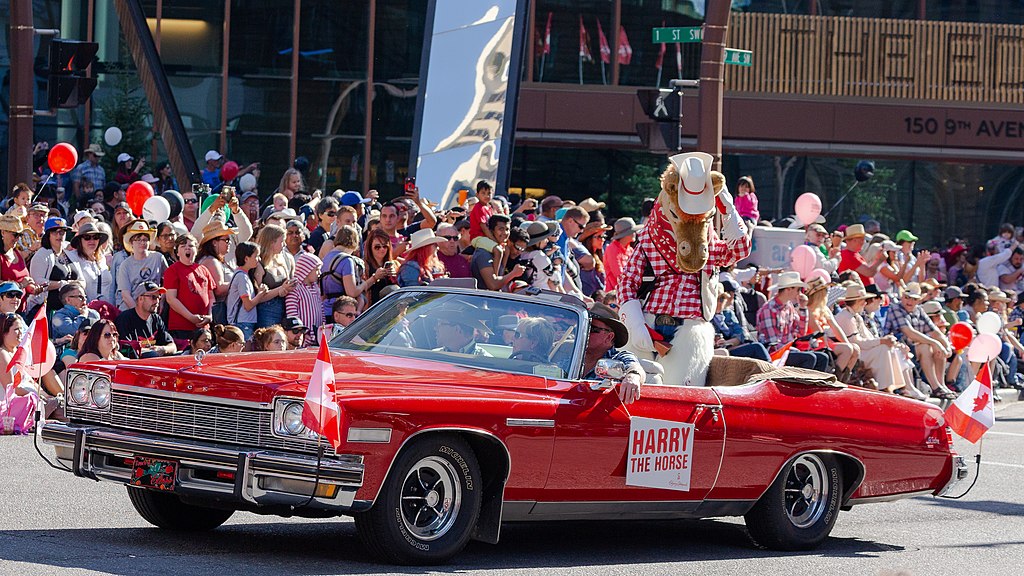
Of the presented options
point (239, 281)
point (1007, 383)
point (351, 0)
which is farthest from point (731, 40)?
point (239, 281)

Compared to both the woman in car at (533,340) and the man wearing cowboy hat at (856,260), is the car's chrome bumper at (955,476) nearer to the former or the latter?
the woman in car at (533,340)

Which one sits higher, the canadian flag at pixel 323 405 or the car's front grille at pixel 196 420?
the canadian flag at pixel 323 405

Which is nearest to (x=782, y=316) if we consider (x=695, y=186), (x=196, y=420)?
(x=695, y=186)

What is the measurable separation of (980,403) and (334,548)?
4215 millimetres

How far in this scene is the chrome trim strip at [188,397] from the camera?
721 cm

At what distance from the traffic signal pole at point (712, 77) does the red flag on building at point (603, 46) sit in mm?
14431

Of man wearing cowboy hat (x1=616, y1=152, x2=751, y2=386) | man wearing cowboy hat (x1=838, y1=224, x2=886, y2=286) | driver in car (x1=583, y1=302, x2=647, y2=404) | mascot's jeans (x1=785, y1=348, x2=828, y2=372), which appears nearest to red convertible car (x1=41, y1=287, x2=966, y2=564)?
driver in car (x1=583, y1=302, x2=647, y2=404)

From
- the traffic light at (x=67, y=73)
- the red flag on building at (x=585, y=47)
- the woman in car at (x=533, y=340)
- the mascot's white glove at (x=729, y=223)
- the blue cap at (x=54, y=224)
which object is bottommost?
the blue cap at (x=54, y=224)

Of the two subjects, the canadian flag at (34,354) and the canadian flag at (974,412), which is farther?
the canadian flag at (34,354)

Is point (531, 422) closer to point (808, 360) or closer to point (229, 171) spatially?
point (808, 360)

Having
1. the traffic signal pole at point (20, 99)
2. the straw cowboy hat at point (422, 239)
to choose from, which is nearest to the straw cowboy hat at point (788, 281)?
the straw cowboy hat at point (422, 239)

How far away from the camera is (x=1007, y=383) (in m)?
20.6

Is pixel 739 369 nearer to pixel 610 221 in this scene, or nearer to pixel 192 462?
pixel 192 462

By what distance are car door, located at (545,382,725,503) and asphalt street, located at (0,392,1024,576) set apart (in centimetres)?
38
